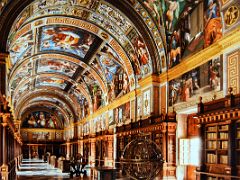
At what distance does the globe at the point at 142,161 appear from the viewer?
9844mm

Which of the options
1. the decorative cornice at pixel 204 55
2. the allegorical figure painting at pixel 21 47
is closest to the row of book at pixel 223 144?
the decorative cornice at pixel 204 55

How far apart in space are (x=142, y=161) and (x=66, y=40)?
50.9 ft

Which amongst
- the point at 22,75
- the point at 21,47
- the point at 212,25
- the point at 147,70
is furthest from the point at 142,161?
the point at 22,75

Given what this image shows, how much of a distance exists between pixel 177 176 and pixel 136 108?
6.12 metres

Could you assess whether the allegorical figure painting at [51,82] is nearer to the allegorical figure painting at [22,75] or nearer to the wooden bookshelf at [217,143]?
the allegorical figure painting at [22,75]

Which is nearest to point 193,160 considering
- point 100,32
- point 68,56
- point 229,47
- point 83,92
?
point 229,47

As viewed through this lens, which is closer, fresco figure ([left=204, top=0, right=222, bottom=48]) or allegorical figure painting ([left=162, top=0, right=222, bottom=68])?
fresco figure ([left=204, top=0, right=222, bottom=48])

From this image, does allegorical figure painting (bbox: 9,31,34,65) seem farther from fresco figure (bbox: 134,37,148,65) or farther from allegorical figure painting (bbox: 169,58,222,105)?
allegorical figure painting (bbox: 169,58,222,105)

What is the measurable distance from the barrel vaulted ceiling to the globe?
27.9 feet

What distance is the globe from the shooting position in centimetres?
984

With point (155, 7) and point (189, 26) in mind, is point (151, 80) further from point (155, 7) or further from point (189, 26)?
point (189, 26)

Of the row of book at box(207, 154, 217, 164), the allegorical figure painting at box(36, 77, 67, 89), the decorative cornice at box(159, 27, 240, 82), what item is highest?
the allegorical figure painting at box(36, 77, 67, 89)

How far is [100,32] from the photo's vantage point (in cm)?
2134

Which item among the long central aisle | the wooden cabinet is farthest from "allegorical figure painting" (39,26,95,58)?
the wooden cabinet
